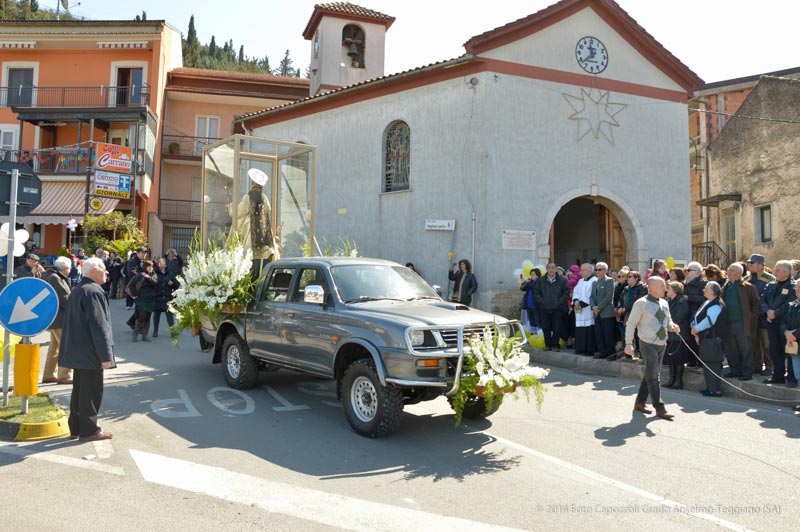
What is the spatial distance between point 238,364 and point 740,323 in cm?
743

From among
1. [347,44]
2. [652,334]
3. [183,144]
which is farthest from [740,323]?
[183,144]

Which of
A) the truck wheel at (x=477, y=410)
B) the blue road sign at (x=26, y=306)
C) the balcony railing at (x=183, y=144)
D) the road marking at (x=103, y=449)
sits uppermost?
the balcony railing at (x=183, y=144)

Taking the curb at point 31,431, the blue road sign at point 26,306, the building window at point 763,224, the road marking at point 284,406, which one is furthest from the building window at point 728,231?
the curb at point 31,431

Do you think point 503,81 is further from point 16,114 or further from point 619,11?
point 16,114

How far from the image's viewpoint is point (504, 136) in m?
15.1

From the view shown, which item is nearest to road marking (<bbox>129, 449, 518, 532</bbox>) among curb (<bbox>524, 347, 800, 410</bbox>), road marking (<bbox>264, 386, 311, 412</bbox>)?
road marking (<bbox>264, 386, 311, 412</bbox>)

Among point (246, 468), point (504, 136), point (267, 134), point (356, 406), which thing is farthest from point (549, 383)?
point (267, 134)

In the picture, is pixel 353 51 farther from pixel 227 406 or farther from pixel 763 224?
pixel 227 406

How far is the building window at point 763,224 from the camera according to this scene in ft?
74.3

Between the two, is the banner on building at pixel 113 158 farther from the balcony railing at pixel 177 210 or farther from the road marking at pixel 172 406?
the road marking at pixel 172 406

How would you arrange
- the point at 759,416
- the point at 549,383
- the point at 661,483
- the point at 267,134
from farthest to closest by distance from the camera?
the point at 267,134 → the point at 549,383 → the point at 759,416 → the point at 661,483

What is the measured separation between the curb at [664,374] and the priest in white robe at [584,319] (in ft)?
0.89

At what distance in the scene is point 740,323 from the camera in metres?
8.92

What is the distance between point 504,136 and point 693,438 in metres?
10.1
